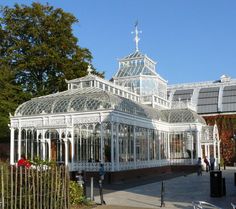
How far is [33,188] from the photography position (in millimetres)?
10172

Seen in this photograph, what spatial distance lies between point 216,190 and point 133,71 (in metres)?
25.9

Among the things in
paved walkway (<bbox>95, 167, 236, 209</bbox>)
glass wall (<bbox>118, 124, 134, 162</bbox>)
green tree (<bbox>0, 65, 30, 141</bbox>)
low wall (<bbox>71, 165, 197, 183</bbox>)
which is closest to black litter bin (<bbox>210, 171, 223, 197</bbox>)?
paved walkway (<bbox>95, 167, 236, 209</bbox>)

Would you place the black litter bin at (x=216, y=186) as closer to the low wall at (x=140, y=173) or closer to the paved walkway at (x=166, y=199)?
the paved walkway at (x=166, y=199)

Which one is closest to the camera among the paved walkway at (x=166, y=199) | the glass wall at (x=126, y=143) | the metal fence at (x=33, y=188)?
the metal fence at (x=33, y=188)

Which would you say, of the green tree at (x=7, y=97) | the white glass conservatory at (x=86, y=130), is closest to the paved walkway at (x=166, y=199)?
the white glass conservatory at (x=86, y=130)

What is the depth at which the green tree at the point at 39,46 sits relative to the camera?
34.8 m

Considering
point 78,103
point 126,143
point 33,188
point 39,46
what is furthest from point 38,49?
point 33,188

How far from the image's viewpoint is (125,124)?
1006 inches

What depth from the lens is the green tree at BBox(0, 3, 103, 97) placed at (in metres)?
34.8

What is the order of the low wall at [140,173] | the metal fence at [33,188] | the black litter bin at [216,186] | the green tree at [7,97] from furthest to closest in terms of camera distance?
the green tree at [7,97], the low wall at [140,173], the black litter bin at [216,186], the metal fence at [33,188]

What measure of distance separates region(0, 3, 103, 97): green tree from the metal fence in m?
24.4

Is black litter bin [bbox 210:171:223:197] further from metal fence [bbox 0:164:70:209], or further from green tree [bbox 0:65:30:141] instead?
green tree [bbox 0:65:30:141]

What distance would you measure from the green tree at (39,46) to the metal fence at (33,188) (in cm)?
2443

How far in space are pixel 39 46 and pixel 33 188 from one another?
2553cm
